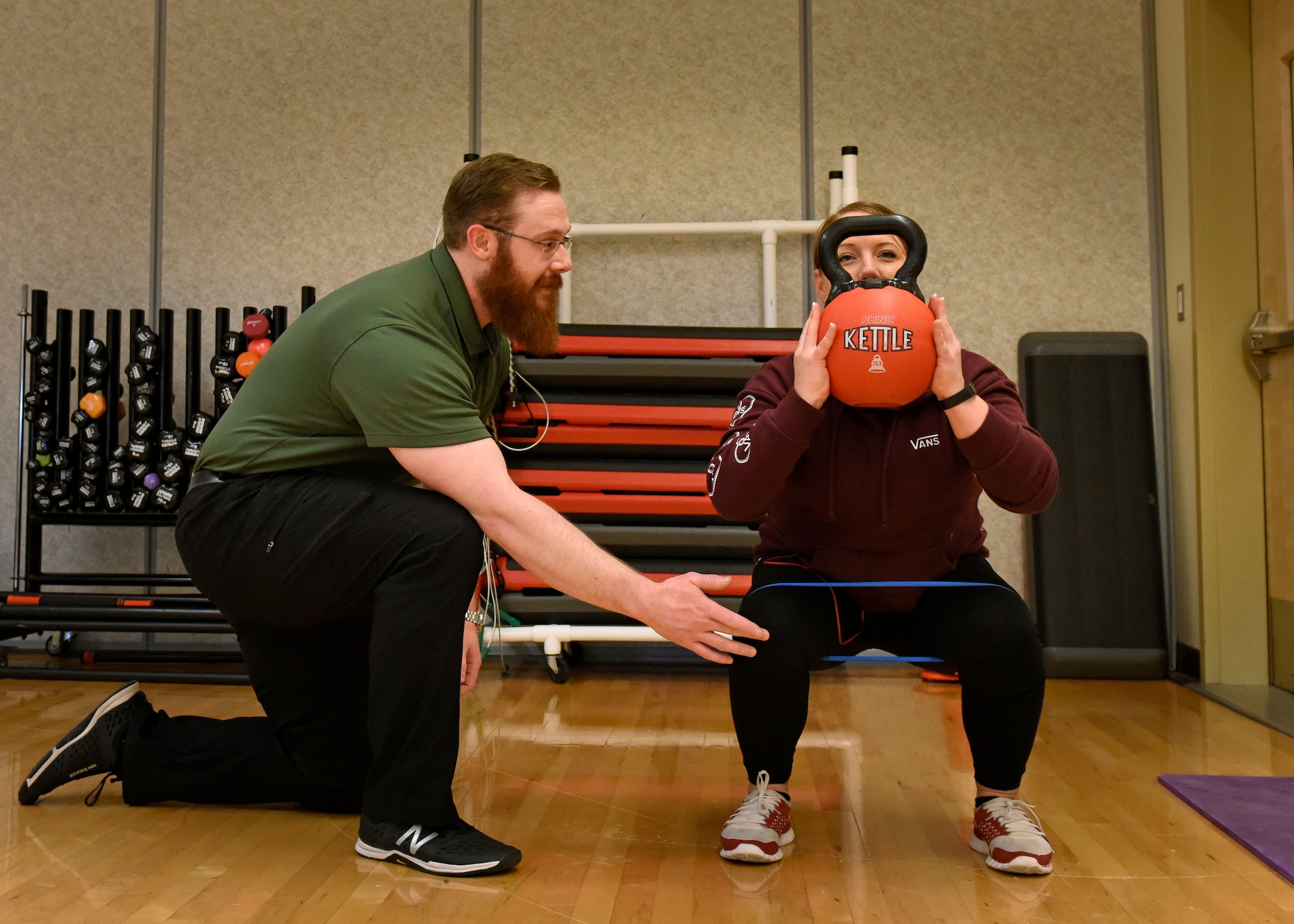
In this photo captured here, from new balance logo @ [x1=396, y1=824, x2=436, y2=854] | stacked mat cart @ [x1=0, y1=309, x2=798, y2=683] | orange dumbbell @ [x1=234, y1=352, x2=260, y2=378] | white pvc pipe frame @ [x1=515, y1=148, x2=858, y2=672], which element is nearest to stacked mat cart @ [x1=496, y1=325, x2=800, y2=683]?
stacked mat cart @ [x1=0, y1=309, x2=798, y2=683]

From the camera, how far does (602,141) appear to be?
11.2ft

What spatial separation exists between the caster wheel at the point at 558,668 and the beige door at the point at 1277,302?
6.14 ft

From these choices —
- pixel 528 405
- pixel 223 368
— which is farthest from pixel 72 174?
pixel 528 405

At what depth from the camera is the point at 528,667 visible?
319 cm

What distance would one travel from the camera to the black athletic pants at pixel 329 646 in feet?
4.51

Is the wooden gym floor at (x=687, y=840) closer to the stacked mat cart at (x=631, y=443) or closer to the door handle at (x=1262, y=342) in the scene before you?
the stacked mat cart at (x=631, y=443)

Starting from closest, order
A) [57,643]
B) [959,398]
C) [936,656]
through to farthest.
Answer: [959,398] < [936,656] < [57,643]

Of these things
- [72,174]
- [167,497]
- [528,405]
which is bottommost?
[167,497]

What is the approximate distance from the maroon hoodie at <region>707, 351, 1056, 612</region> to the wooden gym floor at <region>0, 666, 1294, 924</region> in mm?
387

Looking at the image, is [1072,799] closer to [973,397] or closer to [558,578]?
[973,397]

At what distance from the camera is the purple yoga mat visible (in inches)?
56.1

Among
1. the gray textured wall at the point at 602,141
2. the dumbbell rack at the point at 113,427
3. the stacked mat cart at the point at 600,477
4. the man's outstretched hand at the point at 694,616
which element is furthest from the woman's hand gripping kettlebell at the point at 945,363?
the dumbbell rack at the point at 113,427

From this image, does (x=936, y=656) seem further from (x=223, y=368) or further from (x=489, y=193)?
(x=223, y=368)

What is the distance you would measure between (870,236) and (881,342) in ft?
0.73
